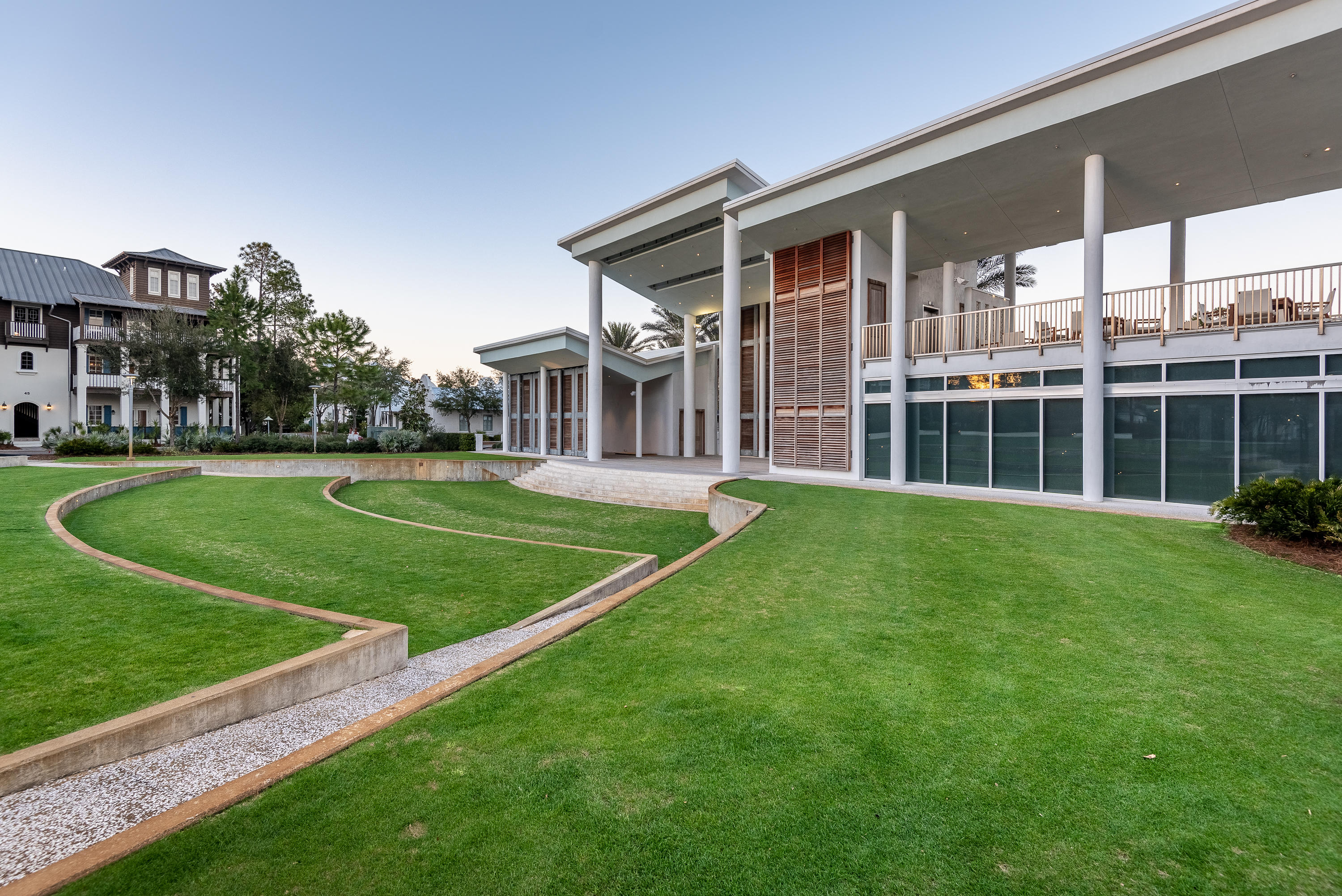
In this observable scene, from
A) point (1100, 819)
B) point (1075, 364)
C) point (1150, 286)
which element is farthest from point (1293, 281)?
point (1100, 819)

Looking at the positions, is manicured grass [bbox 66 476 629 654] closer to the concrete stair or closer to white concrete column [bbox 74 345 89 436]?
the concrete stair

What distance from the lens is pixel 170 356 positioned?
28453 mm

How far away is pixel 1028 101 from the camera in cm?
1156

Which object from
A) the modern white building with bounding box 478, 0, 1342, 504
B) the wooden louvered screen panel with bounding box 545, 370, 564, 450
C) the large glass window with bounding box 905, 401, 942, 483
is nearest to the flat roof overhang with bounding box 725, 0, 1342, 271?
the modern white building with bounding box 478, 0, 1342, 504

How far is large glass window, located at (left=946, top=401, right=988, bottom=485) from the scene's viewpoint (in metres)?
14.2

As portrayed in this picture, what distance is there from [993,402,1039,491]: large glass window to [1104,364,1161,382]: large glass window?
1407 mm

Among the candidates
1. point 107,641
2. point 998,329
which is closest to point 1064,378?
point 998,329

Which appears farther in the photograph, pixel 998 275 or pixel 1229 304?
pixel 998 275

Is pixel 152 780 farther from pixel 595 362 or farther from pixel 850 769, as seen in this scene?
pixel 595 362

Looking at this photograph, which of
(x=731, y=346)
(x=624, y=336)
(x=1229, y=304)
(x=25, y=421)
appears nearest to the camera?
(x=1229, y=304)

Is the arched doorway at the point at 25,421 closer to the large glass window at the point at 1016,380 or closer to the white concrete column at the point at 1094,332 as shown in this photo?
the large glass window at the point at 1016,380

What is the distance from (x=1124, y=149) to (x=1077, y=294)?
328cm

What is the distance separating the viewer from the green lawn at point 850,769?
2232 mm

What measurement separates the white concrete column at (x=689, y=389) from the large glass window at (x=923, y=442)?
13592mm
